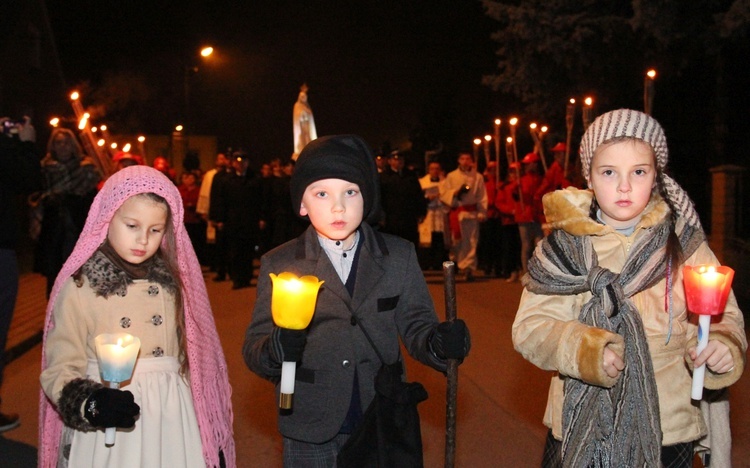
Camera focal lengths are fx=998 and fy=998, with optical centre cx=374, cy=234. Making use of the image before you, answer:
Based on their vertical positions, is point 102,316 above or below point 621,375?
above

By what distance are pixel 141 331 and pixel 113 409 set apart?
2.09ft

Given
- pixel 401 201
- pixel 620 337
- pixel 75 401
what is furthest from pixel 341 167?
pixel 401 201

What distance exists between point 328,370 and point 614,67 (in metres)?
20.3

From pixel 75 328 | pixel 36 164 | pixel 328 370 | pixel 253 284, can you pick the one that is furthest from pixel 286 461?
pixel 253 284

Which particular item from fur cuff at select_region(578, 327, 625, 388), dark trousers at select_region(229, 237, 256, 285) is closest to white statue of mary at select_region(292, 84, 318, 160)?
dark trousers at select_region(229, 237, 256, 285)

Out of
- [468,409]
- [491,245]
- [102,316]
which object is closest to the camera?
[102,316]

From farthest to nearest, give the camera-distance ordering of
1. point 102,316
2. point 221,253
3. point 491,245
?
point 491,245 → point 221,253 → point 102,316

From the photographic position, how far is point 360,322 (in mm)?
3857

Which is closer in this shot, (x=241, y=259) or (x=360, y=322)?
(x=360, y=322)

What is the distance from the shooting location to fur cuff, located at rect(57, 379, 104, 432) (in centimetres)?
370

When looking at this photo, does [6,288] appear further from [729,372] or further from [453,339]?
[729,372]

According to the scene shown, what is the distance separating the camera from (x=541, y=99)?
25.9 m

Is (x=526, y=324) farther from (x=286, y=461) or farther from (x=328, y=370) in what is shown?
(x=286, y=461)

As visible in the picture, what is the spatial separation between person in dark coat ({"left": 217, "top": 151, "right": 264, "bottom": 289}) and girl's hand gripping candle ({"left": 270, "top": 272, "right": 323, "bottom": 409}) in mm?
12965
